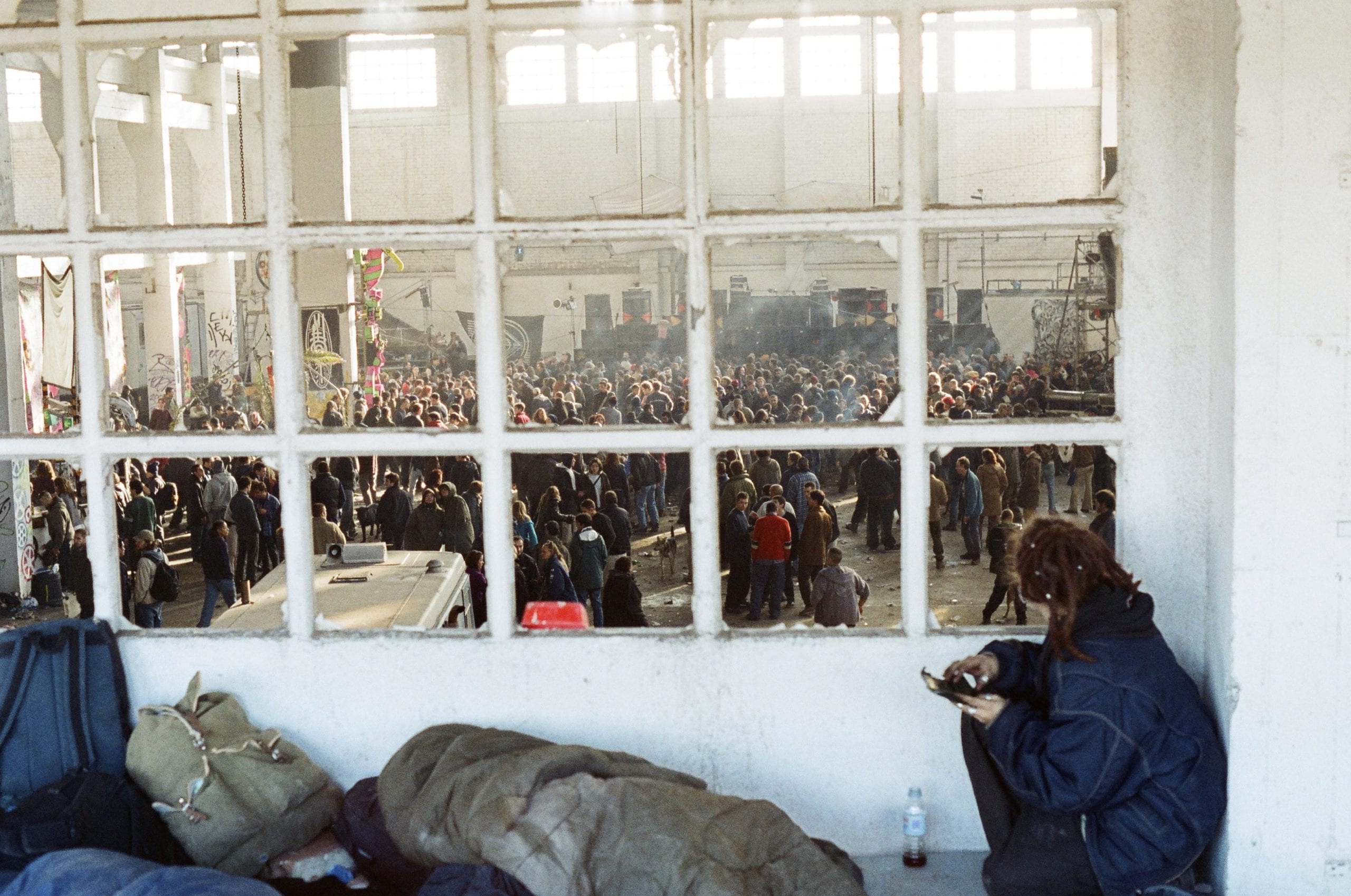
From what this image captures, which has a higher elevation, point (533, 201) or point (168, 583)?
point (533, 201)

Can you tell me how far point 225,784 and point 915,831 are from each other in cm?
193

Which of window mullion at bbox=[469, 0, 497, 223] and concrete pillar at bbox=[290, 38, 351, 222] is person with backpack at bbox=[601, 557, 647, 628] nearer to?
window mullion at bbox=[469, 0, 497, 223]

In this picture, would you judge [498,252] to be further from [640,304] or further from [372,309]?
[640,304]

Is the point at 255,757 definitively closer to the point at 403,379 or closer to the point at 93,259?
the point at 93,259

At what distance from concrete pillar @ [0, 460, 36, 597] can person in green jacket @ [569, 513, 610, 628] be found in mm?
6667

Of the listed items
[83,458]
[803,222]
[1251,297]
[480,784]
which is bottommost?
[480,784]

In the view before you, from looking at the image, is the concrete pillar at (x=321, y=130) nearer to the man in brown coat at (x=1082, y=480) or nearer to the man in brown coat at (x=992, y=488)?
the man in brown coat at (x=992, y=488)

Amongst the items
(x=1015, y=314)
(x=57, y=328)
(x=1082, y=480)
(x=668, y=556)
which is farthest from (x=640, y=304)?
(x=57, y=328)

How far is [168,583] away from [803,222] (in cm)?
979

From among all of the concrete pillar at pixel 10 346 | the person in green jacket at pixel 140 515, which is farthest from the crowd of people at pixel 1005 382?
the concrete pillar at pixel 10 346

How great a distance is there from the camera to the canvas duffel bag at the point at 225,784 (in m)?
3.45

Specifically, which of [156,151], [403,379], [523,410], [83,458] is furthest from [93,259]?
[403,379]

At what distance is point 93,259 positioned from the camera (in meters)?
3.70

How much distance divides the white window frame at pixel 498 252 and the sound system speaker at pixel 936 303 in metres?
33.1
